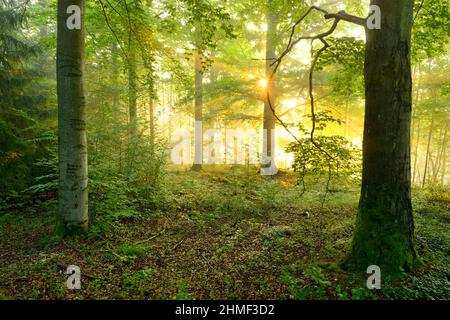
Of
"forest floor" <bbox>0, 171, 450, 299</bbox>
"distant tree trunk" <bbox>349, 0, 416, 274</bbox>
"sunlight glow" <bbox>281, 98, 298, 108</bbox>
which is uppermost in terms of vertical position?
"sunlight glow" <bbox>281, 98, 298, 108</bbox>

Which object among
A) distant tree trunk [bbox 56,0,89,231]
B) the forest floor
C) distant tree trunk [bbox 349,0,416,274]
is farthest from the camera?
distant tree trunk [bbox 56,0,89,231]

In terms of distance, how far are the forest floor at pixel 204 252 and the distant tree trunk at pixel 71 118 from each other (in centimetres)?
78

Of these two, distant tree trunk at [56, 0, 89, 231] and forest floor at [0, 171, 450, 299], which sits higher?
distant tree trunk at [56, 0, 89, 231]

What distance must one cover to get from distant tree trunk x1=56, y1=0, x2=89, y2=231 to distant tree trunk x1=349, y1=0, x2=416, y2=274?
544 centimetres

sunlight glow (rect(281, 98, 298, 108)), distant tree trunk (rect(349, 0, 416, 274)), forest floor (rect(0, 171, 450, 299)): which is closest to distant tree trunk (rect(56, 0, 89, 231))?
forest floor (rect(0, 171, 450, 299))

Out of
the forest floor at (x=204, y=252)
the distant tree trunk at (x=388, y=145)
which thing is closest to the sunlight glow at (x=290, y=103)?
the forest floor at (x=204, y=252)

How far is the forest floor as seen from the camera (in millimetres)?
4043

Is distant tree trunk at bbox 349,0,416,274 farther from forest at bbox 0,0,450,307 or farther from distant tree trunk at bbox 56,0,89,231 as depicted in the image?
distant tree trunk at bbox 56,0,89,231

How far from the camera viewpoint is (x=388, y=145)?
4223 millimetres

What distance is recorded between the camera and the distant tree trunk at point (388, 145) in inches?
164

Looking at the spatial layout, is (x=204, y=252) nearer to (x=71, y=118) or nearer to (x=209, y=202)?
(x=209, y=202)

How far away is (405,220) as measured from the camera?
4.38m
